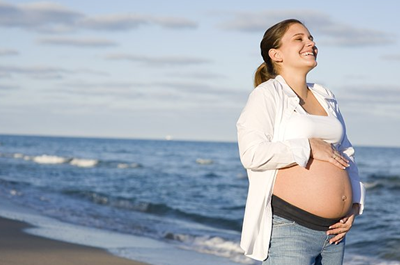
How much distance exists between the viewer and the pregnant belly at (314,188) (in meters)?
3.21

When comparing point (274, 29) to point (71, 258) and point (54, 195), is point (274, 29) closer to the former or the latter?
point (71, 258)

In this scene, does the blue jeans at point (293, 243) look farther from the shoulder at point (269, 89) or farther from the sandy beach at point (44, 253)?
the sandy beach at point (44, 253)

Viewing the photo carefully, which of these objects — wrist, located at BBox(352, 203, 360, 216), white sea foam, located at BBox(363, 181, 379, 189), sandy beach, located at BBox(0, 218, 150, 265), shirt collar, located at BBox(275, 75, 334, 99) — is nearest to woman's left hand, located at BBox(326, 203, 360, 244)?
wrist, located at BBox(352, 203, 360, 216)

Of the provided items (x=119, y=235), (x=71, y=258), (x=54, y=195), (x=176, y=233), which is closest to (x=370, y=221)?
(x=176, y=233)

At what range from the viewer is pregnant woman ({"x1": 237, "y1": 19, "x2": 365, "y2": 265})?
312 cm

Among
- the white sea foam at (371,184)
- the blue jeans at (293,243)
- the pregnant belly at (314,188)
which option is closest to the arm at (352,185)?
the pregnant belly at (314,188)

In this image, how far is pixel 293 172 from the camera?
3229mm

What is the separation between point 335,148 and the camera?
334 cm

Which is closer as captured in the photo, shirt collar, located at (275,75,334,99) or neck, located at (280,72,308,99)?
shirt collar, located at (275,75,334,99)

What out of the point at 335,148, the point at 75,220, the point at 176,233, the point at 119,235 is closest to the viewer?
the point at 335,148

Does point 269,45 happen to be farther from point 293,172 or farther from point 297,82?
point 293,172

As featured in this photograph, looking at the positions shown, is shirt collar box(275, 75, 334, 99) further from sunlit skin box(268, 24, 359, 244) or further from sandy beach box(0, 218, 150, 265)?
sandy beach box(0, 218, 150, 265)

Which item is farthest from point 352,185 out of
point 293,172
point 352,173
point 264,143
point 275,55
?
point 275,55

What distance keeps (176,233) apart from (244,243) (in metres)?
7.50
